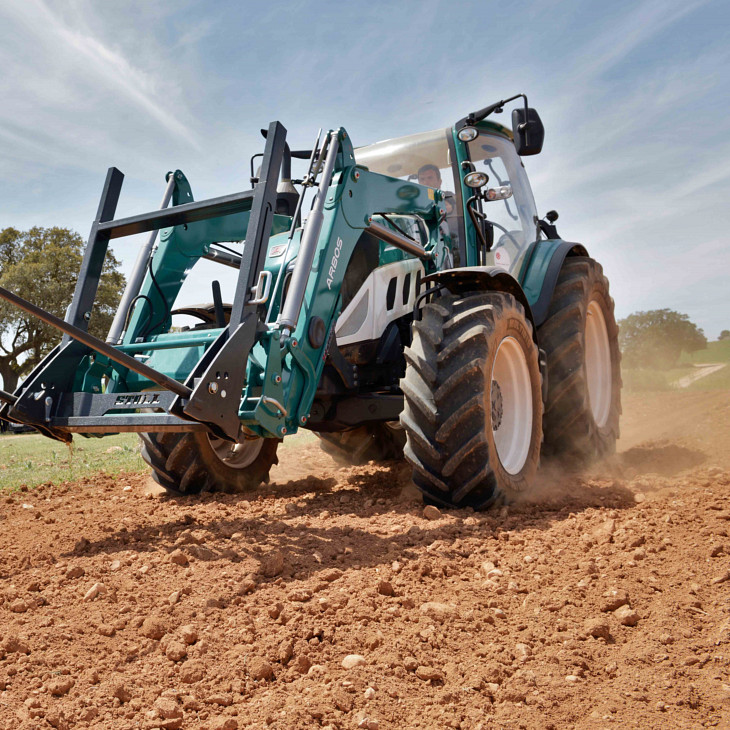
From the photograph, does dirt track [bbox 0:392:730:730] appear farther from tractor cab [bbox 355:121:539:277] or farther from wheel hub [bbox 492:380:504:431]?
tractor cab [bbox 355:121:539:277]

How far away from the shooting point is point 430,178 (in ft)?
17.8

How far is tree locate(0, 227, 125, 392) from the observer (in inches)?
960

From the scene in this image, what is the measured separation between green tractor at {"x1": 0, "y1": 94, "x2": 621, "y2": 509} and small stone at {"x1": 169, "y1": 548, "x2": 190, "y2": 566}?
586mm

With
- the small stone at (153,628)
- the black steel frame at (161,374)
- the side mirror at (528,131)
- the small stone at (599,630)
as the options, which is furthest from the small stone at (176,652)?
the side mirror at (528,131)

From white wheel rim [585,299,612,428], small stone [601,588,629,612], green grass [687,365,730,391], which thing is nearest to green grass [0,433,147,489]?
small stone [601,588,629,612]

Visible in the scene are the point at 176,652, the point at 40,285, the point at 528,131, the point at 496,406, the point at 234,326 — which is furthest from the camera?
the point at 40,285

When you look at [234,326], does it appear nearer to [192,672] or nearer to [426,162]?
[192,672]

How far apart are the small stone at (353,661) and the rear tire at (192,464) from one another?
2.68 metres

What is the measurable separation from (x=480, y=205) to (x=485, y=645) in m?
3.65

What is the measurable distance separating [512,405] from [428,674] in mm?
2705

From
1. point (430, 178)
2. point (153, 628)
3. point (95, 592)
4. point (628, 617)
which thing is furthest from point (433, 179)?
point (153, 628)

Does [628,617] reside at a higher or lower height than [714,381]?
lower

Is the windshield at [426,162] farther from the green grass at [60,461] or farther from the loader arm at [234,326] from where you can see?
the green grass at [60,461]

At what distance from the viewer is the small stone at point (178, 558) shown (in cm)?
311
